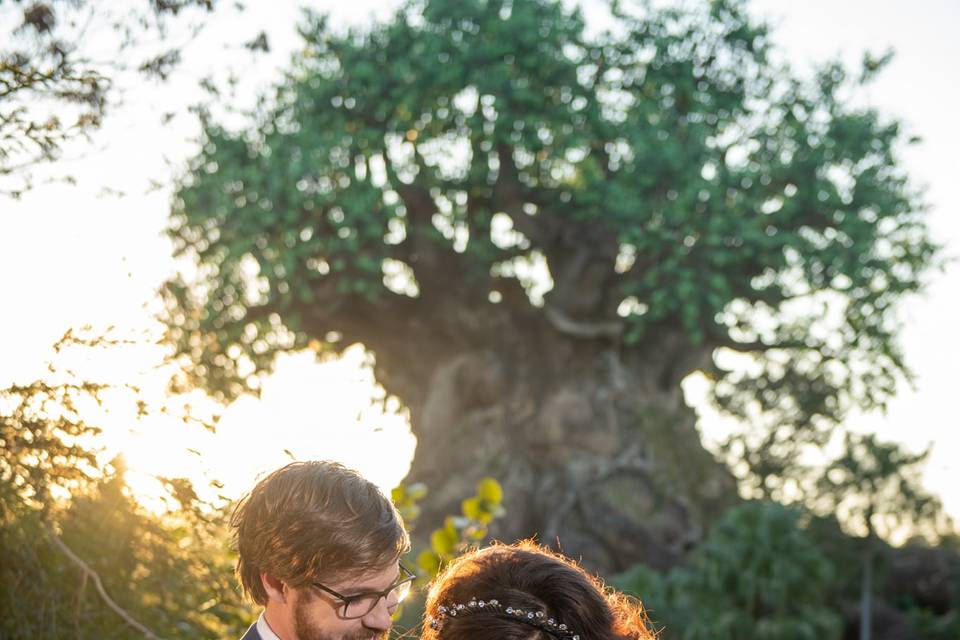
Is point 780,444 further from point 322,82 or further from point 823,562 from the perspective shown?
point 322,82

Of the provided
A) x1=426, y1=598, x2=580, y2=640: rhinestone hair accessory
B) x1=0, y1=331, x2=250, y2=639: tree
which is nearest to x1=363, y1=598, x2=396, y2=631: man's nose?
x1=426, y1=598, x2=580, y2=640: rhinestone hair accessory

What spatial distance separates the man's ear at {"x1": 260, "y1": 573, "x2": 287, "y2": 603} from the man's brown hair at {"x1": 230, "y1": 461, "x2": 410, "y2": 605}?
0.01m

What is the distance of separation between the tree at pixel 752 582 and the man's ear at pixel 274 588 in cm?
1316

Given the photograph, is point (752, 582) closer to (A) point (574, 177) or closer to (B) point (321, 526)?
(A) point (574, 177)

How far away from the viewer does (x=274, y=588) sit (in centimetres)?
295

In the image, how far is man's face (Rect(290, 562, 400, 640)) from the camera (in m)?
2.89

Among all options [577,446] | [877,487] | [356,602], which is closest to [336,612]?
[356,602]

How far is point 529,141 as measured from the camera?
16.3 m

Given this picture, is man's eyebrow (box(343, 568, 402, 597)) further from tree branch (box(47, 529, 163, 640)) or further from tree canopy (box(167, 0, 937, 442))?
tree canopy (box(167, 0, 937, 442))

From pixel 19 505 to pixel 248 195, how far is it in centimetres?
1171

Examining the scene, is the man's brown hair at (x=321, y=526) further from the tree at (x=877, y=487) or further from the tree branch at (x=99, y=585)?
the tree at (x=877, y=487)

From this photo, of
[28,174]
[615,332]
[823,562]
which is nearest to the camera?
[28,174]

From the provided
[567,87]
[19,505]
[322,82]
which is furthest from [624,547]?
[19,505]

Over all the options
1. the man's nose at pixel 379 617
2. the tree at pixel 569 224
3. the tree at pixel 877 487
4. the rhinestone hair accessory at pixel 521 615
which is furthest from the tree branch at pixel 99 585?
the tree at pixel 877 487
